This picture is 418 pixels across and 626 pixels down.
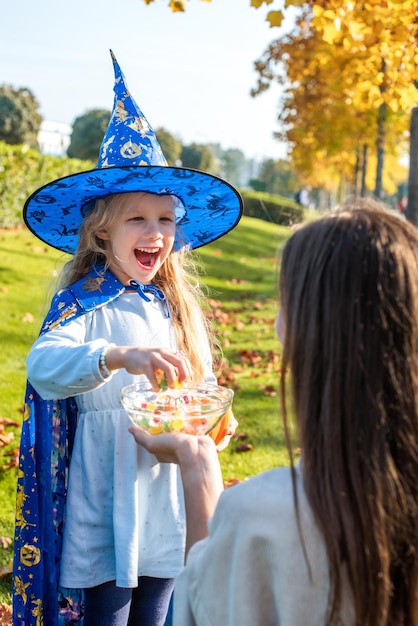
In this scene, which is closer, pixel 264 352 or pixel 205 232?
pixel 205 232

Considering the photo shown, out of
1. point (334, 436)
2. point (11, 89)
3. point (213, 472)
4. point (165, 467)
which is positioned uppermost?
point (11, 89)

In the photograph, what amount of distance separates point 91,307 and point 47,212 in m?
0.47

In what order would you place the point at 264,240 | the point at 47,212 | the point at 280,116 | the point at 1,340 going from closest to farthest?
the point at 47,212, the point at 1,340, the point at 280,116, the point at 264,240

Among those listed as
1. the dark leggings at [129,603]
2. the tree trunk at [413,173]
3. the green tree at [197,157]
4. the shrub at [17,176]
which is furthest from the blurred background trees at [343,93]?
the shrub at [17,176]

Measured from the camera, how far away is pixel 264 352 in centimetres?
805

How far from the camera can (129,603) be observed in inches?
89.6

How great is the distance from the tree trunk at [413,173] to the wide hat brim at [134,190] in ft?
13.8

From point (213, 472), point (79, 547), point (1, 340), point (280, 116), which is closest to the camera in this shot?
point (213, 472)

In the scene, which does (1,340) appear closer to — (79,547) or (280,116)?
(79,547)

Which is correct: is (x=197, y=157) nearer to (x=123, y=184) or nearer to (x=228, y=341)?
(x=228, y=341)

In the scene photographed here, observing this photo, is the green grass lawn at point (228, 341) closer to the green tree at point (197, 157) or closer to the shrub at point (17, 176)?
the shrub at point (17, 176)

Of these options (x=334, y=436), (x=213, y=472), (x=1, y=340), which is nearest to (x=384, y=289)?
(x=334, y=436)

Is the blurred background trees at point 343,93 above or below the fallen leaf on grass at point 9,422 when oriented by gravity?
above

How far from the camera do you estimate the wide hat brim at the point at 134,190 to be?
233 centimetres
